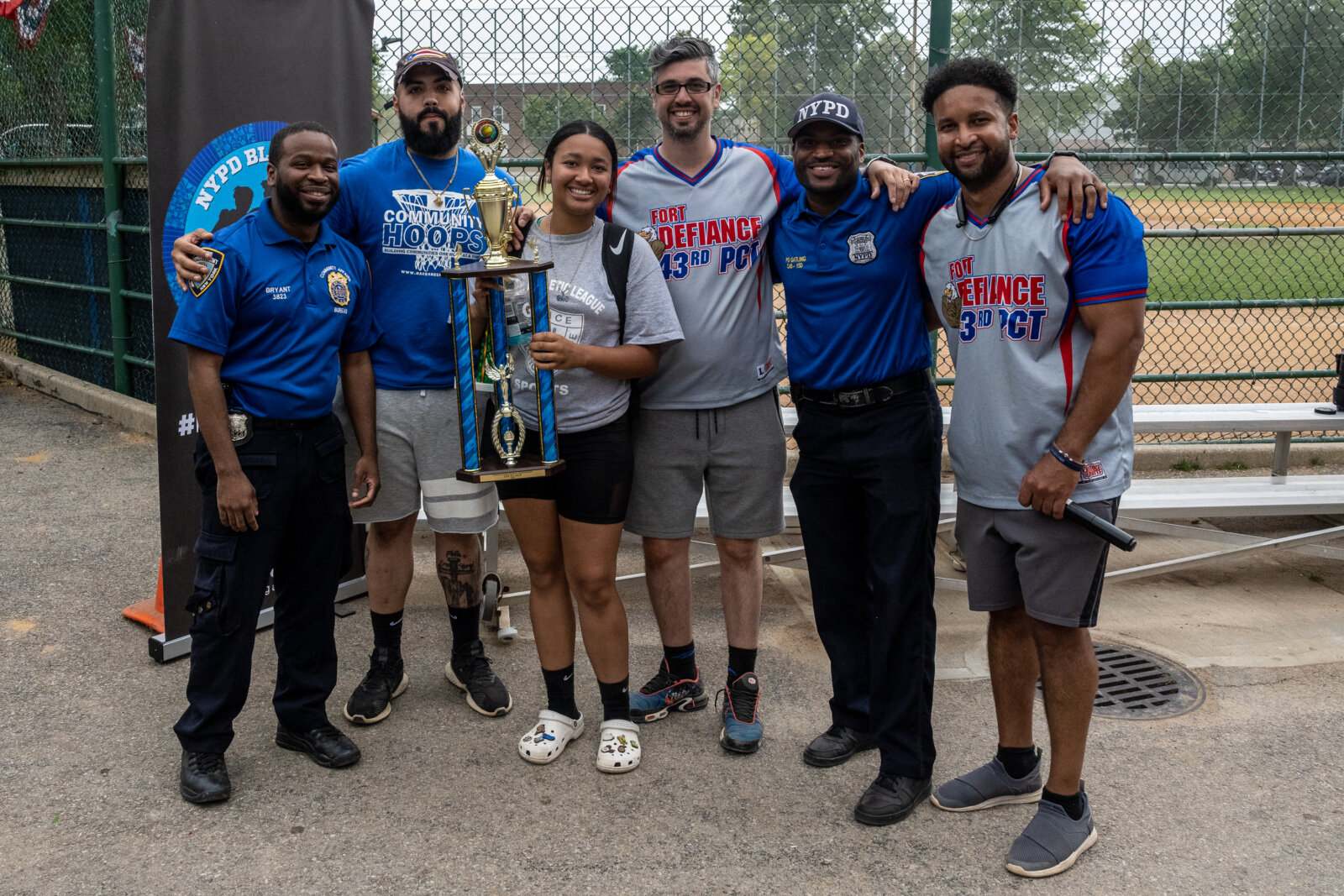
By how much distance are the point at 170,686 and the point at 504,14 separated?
130 inches

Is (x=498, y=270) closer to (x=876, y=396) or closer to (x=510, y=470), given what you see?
(x=510, y=470)

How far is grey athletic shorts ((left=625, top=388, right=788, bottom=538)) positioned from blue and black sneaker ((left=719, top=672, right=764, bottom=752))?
1.73ft

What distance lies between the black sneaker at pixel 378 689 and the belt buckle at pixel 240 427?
1101 mm

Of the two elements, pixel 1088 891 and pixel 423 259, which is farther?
pixel 423 259

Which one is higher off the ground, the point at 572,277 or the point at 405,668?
the point at 572,277

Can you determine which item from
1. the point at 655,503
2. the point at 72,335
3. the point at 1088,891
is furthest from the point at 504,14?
the point at 72,335

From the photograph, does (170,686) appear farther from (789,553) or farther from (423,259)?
(789,553)

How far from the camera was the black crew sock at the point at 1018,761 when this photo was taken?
3434mm

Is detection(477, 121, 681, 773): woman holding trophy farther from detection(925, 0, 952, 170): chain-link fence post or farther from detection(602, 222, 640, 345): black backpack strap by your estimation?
detection(925, 0, 952, 170): chain-link fence post

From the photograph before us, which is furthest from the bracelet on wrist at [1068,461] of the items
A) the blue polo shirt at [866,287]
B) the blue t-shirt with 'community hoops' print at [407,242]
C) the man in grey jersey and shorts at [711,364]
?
the blue t-shirt with 'community hoops' print at [407,242]

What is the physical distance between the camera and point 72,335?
9.24m

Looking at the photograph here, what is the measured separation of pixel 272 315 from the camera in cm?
338

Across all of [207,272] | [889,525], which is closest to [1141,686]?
[889,525]

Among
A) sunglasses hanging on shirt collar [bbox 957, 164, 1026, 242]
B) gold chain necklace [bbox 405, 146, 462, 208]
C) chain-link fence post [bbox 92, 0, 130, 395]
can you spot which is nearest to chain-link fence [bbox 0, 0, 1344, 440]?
gold chain necklace [bbox 405, 146, 462, 208]
